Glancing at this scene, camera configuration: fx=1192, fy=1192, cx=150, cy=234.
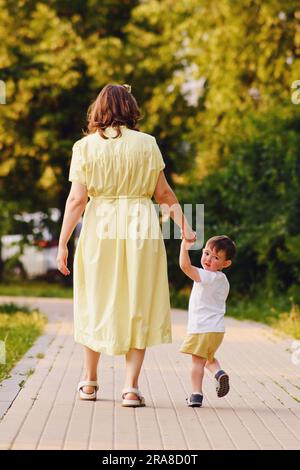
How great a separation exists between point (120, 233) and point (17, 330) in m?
5.99

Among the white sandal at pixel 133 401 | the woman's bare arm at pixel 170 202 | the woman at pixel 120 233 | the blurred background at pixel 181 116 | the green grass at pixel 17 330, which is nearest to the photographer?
the white sandal at pixel 133 401

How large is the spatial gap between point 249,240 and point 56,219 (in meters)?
13.6

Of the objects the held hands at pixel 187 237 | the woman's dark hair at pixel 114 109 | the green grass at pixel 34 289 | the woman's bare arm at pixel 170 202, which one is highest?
the woman's dark hair at pixel 114 109

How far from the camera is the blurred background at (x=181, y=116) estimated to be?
1869 centimetres

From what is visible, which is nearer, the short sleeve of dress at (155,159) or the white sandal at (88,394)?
the short sleeve of dress at (155,159)

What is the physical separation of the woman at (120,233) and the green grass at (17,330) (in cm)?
162

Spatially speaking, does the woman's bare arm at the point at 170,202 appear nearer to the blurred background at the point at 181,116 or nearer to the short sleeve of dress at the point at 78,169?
the short sleeve of dress at the point at 78,169

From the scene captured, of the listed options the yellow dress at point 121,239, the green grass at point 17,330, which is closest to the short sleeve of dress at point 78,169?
the yellow dress at point 121,239

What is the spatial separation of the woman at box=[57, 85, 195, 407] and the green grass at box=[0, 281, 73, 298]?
17.4 metres

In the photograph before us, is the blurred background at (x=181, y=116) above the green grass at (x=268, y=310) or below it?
above

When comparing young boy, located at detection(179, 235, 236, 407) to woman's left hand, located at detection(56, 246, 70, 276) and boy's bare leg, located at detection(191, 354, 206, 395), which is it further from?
woman's left hand, located at detection(56, 246, 70, 276)

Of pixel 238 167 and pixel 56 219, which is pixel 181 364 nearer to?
pixel 238 167

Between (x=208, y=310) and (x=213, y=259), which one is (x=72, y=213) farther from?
(x=208, y=310)

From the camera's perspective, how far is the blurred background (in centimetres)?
1869
